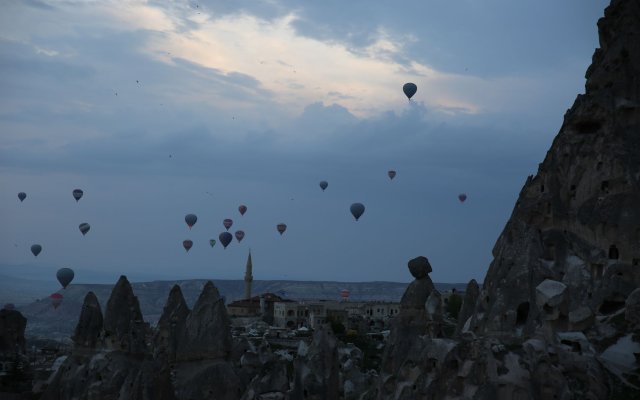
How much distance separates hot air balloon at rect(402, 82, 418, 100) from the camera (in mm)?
44375

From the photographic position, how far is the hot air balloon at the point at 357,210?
5150 cm

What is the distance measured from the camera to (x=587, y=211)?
34.2 metres

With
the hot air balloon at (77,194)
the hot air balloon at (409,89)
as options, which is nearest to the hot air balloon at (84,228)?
the hot air balloon at (77,194)

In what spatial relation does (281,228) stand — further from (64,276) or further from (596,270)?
(596,270)

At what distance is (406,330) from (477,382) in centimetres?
465

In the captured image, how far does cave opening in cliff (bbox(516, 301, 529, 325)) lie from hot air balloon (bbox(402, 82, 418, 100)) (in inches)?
631

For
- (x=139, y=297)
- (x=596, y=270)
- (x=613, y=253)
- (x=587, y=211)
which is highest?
(x=587, y=211)

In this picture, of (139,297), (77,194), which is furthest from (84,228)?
(139,297)

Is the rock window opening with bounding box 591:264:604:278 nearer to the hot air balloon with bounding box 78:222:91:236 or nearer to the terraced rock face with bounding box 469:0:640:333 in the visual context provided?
the terraced rock face with bounding box 469:0:640:333

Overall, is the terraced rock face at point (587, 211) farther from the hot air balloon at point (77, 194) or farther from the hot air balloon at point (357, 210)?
the hot air balloon at point (77, 194)

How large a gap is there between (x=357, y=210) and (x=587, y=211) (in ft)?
64.0

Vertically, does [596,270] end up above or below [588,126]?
below

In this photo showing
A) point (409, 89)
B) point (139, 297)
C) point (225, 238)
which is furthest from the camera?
point (139, 297)

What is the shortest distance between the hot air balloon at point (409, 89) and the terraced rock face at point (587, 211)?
959cm
